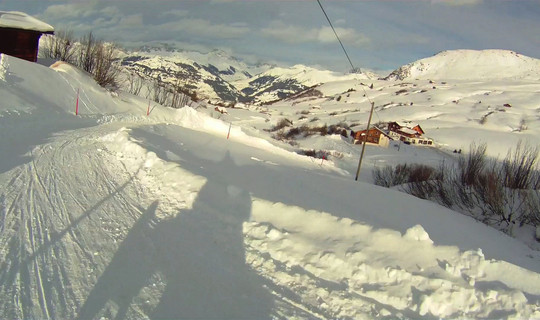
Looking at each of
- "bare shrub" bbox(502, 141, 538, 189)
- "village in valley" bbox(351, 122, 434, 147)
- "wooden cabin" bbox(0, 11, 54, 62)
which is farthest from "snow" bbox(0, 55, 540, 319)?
"village in valley" bbox(351, 122, 434, 147)

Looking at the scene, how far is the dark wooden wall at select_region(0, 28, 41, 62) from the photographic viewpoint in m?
24.2

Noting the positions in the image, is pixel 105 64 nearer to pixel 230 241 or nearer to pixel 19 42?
pixel 19 42

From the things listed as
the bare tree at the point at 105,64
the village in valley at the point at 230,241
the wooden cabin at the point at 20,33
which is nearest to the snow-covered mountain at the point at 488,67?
the bare tree at the point at 105,64

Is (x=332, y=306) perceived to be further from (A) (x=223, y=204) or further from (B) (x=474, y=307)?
(A) (x=223, y=204)

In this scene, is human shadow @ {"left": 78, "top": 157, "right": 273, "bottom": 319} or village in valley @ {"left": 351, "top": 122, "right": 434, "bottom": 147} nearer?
human shadow @ {"left": 78, "top": 157, "right": 273, "bottom": 319}

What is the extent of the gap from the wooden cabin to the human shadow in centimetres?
2674

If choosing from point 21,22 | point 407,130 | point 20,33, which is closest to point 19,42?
point 20,33

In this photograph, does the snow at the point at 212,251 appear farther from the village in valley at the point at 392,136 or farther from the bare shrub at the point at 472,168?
the village in valley at the point at 392,136

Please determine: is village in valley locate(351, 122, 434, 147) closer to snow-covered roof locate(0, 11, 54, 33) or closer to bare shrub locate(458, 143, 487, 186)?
bare shrub locate(458, 143, 487, 186)

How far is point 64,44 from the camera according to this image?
35375 mm

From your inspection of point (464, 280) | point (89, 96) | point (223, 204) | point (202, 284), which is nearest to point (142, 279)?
point (202, 284)

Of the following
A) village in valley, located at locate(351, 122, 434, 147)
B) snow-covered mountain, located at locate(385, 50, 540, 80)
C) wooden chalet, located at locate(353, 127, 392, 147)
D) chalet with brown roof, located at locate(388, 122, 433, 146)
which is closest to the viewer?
wooden chalet, located at locate(353, 127, 392, 147)

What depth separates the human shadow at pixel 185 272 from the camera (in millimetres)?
3605

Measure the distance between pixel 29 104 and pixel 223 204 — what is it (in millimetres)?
13480
